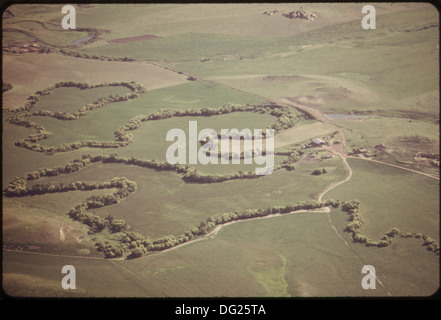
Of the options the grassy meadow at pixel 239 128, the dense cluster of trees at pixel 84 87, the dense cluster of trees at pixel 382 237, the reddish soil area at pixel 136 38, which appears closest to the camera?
the grassy meadow at pixel 239 128

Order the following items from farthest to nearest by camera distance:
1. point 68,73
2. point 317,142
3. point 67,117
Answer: point 68,73 → point 67,117 → point 317,142

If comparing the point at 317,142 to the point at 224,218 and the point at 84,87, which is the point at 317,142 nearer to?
the point at 224,218

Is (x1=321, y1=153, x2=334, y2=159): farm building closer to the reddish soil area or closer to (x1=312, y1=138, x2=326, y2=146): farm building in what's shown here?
(x1=312, y1=138, x2=326, y2=146): farm building

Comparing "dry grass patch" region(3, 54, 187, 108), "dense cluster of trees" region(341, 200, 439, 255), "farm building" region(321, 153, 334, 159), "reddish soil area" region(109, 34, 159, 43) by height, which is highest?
"reddish soil area" region(109, 34, 159, 43)

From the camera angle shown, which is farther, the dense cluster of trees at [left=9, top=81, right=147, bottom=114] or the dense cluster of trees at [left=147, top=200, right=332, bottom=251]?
the dense cluster of trees at [left=9, top=81, right=147, bottom=114]

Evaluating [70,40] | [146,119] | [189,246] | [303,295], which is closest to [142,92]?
[146,119]

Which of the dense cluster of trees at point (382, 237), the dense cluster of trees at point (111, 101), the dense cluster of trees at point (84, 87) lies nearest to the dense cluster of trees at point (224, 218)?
the dense cluster of trees at point (382, 237)

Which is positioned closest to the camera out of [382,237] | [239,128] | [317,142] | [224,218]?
[382,237]

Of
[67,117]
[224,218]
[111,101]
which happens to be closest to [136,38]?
[111,101]

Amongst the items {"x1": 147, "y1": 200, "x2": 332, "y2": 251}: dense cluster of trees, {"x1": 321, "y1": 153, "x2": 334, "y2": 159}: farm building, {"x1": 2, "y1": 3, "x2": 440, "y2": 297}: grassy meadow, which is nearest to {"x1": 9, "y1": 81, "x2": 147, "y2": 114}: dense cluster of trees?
{"x1": 2, "y1": 3, "x2": 440, "y2": 297}: grassy meadow

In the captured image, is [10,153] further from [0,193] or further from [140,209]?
[140,209]

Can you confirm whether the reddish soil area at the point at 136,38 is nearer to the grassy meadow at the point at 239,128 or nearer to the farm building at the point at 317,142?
the grassy meadow at the point at 239,128

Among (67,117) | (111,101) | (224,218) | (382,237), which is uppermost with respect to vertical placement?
(111,101)
